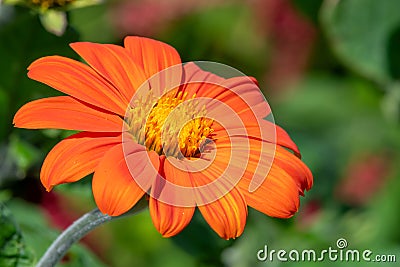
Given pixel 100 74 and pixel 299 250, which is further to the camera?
pixel 299 250

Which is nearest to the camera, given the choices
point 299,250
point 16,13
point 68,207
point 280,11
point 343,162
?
point 16,13

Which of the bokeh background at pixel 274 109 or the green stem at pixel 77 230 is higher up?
the green stem at pixel 77 230

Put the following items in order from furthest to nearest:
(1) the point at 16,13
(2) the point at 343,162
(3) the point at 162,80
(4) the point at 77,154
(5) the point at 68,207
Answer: (2) the point at 343,162 → (5) the point at 68,207 → (1) the point at 16,13 → (3) the point at 162,80 → (4) the point at 77,154

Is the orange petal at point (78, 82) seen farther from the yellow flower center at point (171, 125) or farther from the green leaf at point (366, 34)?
the green leaf at point (366, 34)

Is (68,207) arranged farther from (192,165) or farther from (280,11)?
(192,165)

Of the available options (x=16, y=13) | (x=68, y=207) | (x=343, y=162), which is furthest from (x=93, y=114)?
(x=343, y=162)

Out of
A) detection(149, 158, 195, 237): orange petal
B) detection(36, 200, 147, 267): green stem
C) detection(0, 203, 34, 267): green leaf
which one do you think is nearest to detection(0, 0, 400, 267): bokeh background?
detection(0, 203, 34, 267): green leaf
